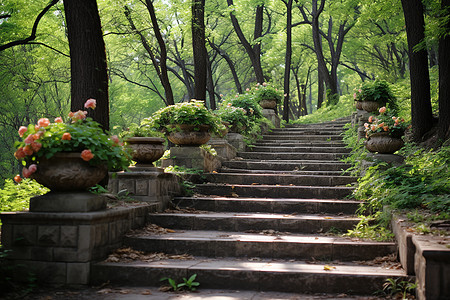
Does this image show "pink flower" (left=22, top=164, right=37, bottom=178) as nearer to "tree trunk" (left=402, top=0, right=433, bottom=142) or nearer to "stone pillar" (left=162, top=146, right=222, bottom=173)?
"stone pillar" (left=162, top=146, right=222, bottom=173)

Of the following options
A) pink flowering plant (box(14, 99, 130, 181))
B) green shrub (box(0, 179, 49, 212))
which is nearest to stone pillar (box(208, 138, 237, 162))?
green shrub (box(0, 179, 49, 212))

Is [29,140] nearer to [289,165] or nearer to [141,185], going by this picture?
[141,185]

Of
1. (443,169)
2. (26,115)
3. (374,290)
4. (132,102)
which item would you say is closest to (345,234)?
(374,290)

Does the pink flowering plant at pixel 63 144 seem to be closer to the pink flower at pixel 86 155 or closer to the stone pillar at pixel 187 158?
the pink flower at pixel 86 155

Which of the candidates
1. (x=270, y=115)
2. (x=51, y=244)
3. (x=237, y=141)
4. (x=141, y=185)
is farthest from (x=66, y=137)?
(x=270, y=115)

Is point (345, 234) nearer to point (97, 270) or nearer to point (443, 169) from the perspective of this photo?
point (443, 169)

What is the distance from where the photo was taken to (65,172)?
4684 mm

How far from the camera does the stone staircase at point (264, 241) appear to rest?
4.52 metres

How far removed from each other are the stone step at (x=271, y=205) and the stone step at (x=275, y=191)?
1.05ft

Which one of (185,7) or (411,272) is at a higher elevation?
(185,7)

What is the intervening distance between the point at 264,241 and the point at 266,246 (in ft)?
0.20

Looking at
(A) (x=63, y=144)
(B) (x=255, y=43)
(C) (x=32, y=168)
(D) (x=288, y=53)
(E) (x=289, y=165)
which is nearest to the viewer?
(C) (x=32, y=168)

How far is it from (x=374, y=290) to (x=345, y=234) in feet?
4.79

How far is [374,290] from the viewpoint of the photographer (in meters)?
4.31
